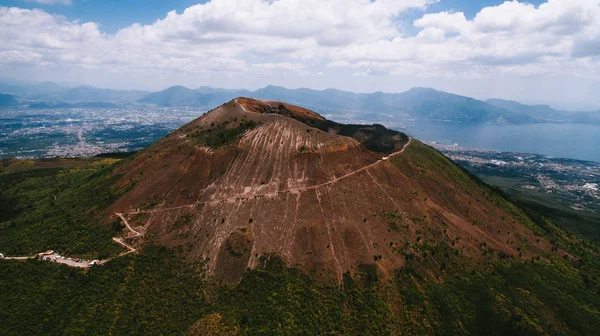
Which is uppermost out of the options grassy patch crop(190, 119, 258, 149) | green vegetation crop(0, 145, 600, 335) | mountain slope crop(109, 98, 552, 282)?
grassy patch crop(190, 119, 258, 149)

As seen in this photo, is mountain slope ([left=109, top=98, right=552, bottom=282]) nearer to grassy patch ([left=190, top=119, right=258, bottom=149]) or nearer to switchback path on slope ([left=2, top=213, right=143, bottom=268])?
grassy patch ([left=190, top=119, right=258, bottom=149])

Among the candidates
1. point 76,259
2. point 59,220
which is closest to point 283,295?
point 76,259

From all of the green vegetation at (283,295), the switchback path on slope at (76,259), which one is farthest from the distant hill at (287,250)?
the switchback path on slope at (76,259)

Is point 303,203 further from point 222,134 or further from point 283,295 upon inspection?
point 222,134

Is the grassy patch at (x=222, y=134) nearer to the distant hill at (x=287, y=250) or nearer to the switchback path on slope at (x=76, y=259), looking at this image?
the distant hill at (x=287, y=250)

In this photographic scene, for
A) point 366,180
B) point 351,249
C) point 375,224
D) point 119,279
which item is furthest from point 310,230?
point 119,279

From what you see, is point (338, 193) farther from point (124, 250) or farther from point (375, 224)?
point (124, 250)

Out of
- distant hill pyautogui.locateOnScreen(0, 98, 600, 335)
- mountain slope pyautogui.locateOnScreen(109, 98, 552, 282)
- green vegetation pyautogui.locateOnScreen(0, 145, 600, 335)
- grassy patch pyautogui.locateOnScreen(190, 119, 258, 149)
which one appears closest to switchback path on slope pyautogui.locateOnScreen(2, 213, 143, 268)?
distant hill pyautogui.locateOnScreen(0, 98, 600, 335)
